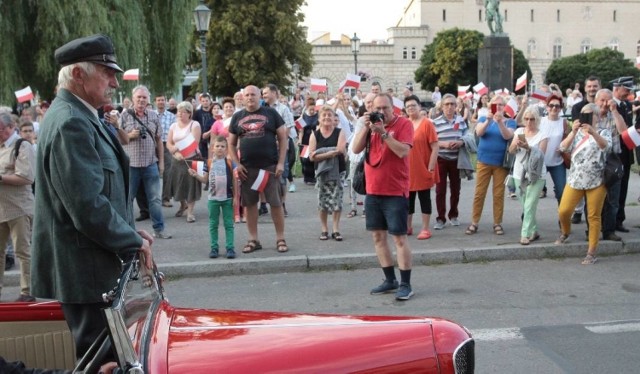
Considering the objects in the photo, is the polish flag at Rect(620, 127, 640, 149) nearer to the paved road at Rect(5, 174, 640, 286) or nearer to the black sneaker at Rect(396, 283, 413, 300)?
the paved road at Rect(5, 174, 640, 286)

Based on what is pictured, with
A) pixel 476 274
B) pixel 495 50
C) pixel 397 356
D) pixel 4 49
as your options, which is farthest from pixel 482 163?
pixel 495 50

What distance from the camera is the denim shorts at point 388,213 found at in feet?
20.7

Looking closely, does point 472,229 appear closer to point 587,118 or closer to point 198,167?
point 587,118

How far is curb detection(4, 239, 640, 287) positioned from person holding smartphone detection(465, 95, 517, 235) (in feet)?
2.83

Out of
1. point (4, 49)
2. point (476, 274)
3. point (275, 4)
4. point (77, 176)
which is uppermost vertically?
point (275, 4)

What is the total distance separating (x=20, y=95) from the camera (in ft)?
46.4

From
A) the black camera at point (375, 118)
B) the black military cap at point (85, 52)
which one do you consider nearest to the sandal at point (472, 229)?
the black camera at point (375, 118)

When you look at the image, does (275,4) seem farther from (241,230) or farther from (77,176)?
(77,176)

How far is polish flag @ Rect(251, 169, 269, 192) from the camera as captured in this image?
323 inches

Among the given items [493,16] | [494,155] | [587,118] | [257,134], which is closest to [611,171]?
[587,118]

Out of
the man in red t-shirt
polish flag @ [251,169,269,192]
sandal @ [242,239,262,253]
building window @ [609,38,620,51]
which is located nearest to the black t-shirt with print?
polish flag @ [251,169,269,192]

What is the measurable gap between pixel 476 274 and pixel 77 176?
18.4 feet

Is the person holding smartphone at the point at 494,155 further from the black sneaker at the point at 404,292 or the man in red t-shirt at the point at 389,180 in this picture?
the man in red t-shirt at the point at 389,180

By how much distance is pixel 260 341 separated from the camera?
2.57 meters
